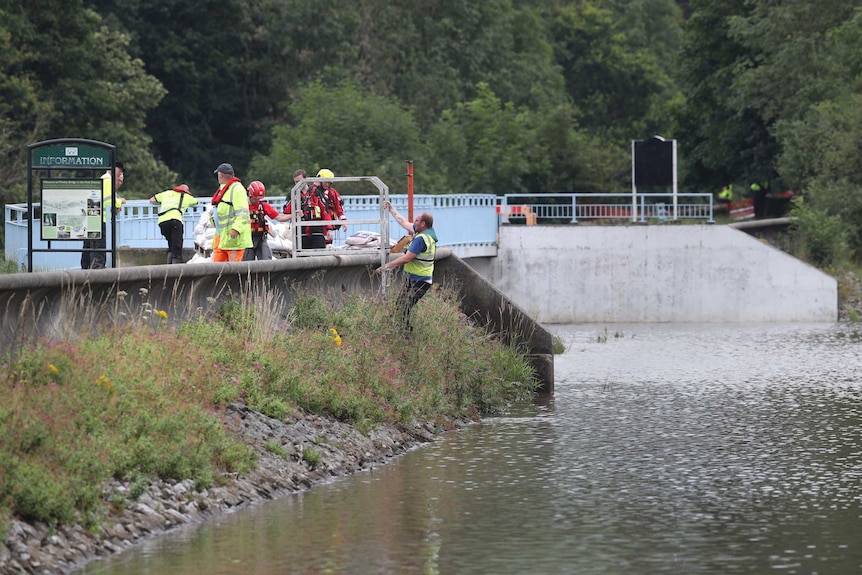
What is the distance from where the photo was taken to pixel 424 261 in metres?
19.7

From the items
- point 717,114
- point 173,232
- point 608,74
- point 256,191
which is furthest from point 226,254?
point 608,74

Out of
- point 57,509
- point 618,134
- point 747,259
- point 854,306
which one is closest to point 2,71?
point 747,259

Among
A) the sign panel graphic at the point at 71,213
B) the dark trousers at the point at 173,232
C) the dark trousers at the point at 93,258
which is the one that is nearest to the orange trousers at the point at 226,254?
the sign panel graphic at the point at 71,213

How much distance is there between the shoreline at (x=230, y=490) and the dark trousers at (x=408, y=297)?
88.1 inches

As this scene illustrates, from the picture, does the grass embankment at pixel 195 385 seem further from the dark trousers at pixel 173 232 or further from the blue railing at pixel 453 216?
the blue railing at pixel 453 216

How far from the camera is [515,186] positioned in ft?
174

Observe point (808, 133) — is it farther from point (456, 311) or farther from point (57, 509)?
point (57, 509)

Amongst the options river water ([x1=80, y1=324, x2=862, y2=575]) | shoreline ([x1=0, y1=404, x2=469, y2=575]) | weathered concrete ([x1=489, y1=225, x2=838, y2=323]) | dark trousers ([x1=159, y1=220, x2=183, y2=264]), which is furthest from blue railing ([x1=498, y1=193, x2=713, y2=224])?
shoreline ([x1=0, y1=404, x2=469, y2=575])

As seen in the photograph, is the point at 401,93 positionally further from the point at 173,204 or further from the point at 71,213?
the point at 71,213

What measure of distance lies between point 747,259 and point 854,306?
288 centimetres

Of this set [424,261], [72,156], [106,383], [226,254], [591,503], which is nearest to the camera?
[106,383]

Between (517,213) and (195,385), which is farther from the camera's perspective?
(517,213)

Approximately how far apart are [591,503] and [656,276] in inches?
1156

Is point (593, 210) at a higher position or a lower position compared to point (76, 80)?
lower
